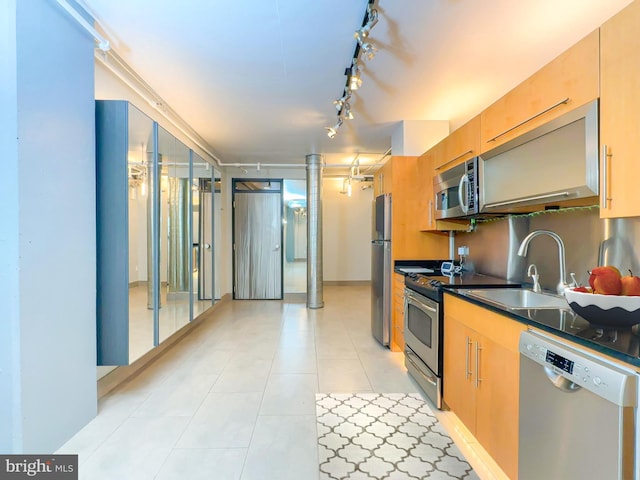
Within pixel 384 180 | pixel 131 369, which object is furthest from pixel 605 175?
pixel 131 369

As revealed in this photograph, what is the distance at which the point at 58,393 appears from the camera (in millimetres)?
1761

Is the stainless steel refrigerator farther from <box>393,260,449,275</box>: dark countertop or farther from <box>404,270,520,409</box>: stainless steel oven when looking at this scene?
<box>404,270,520,409</box>: stainless steel oven

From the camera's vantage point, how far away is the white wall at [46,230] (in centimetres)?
152

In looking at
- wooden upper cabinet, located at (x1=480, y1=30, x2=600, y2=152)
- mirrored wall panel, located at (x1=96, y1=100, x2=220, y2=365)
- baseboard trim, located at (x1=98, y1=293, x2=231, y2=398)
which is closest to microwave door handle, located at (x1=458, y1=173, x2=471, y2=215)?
wooden upper cabinet, located at (x1=480, y1=30, x2=600, y2=152)

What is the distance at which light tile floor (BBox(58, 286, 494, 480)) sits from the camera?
1.69 m

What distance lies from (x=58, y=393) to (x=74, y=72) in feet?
6.42

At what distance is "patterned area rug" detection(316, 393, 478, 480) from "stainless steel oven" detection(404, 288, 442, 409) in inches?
6.7

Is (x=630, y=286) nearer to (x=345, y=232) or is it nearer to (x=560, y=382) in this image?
(x=560, y=382)

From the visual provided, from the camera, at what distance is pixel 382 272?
11.7 ft

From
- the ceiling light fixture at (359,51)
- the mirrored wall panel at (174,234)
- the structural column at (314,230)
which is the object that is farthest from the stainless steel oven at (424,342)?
the structural column at (314,230)

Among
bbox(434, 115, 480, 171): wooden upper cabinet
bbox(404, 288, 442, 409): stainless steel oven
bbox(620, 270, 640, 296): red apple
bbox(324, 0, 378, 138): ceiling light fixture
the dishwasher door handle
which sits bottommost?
bbox(404, 288, 442, 409): stainless steel oven

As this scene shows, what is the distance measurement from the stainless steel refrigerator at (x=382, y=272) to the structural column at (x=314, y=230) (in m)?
1.82

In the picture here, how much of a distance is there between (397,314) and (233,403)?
1.88 m

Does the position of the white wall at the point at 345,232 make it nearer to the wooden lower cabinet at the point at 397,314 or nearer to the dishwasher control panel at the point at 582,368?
the wooden lower cabinet at the point at 397,314
